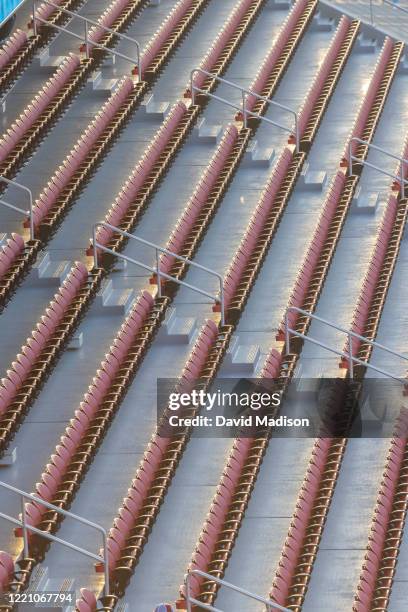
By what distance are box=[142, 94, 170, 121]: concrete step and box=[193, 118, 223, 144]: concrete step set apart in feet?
0.79

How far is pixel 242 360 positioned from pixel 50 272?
1.24 metres

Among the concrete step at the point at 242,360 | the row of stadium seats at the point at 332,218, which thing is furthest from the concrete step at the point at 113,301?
the row of stadium seats at the point at 332,218

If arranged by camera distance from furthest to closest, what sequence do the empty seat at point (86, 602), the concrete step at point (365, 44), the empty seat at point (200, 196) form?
the concrete step at point (365, 44) < the empty seat at point (200, 196) < the empty seat at point (86, 602)

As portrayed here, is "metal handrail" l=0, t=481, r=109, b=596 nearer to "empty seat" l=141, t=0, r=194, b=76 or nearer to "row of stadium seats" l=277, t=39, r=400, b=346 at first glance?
"row of stadium seats" l=277, t=39, r=400, b=346

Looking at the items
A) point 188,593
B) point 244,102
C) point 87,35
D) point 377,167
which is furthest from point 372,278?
point 188,593

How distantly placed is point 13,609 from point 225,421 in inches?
81.9

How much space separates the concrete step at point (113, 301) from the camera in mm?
10141

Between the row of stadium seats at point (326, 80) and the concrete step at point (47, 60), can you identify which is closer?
the concrete step at point (47, 60)

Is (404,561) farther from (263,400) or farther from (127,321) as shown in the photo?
(127,321)

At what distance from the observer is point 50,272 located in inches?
404

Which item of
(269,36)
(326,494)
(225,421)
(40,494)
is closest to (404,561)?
(326,494)

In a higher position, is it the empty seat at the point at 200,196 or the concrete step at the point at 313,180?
the concrete step at the point at 313,180

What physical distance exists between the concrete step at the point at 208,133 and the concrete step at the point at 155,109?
24 cm

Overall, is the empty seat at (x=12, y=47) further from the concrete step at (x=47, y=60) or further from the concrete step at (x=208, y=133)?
the concrete step at (x=208, y=133)
